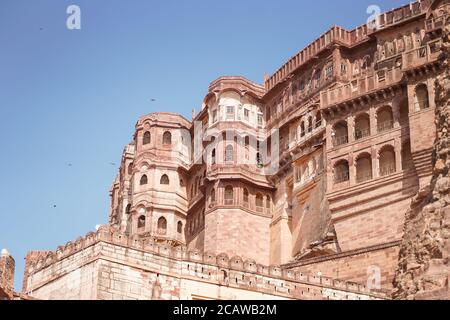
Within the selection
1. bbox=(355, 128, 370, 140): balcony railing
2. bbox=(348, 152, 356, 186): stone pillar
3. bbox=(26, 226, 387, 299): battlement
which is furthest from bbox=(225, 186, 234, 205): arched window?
bbox=(26, 226, 387, 299): battlement

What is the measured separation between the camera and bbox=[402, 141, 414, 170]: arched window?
161ft

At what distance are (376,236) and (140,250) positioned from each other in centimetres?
1481

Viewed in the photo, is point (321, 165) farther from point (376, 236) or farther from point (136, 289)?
point (136, 289)

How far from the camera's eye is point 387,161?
50750mm

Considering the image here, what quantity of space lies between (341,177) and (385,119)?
3576 mm

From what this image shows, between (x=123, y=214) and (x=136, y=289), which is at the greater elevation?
(x=123, y=214)

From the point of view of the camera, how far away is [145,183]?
68312mm

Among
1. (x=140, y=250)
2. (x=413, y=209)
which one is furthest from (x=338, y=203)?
(x=140, y=250)

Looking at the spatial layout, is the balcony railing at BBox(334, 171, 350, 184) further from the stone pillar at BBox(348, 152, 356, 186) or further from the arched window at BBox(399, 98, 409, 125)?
the arched window at BBox(399, 98, 409, 125)

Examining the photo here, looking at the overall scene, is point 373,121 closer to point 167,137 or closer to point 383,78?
point 383,78

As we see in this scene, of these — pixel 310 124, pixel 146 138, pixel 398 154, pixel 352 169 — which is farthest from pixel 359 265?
pixel 146 138
